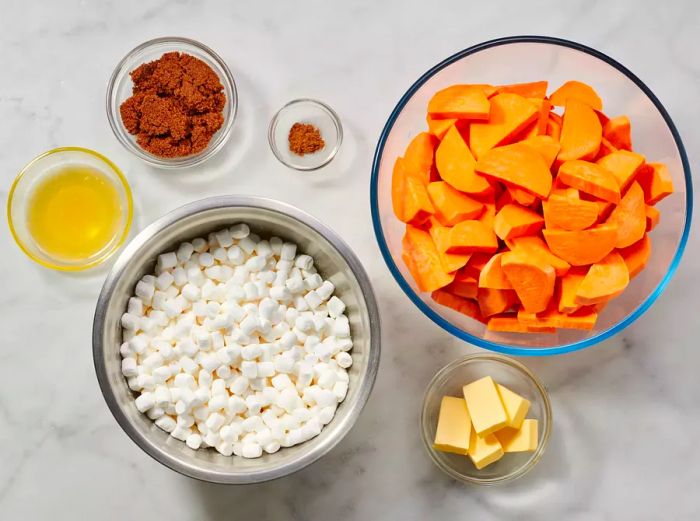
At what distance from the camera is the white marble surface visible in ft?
5.39

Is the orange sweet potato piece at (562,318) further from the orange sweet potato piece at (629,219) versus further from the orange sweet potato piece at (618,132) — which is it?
the orange sweet potato piece at (618,132)

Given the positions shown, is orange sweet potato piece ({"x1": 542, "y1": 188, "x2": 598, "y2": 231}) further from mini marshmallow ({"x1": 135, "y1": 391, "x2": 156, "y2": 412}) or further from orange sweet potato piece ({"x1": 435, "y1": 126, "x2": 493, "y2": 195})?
mini marshmallow ({"x1": 135, "y1": 391, "x2": 156, "y2": 412})

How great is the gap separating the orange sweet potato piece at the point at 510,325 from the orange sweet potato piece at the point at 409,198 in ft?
0.78

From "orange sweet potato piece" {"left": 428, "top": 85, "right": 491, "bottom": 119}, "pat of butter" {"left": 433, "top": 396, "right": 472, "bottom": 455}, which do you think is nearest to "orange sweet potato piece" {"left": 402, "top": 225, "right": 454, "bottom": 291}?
"orange sweet potato piece" {"left": 428, "top": 85, "right": 491, "bottom": 119}

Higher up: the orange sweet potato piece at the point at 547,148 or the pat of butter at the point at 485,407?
the orange sweet potato piece at the point at 547,148

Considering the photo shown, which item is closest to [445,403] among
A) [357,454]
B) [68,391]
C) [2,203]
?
[357,454]

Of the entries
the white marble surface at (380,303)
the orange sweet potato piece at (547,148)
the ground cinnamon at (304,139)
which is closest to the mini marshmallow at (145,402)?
the white marble surface at (380,303)

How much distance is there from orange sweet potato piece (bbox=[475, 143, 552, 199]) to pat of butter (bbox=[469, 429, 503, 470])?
0.58 metres

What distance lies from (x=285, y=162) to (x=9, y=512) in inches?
40.0

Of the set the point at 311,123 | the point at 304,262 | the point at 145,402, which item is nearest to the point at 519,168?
the point at 304,262

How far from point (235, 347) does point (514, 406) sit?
0.61 meters

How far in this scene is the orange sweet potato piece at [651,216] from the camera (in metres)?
1.35

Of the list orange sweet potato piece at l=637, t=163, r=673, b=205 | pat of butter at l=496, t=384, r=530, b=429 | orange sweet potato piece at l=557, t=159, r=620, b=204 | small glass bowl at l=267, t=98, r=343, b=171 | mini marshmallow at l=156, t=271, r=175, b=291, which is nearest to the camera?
orange sweet potato piece at l=557, t=159, r=620, b=204

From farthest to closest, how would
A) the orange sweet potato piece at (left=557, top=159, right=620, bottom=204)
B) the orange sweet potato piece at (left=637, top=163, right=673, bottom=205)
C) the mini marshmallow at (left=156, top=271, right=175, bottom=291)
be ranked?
1. the mini marshmallow at (left=156, top=271, right=175, bottom=291)
2. the orange sweet potato piece at (left=637, top=163, right=673, bottom=205)
3. the orange sweet potato piece at (left=557, top=159, right=620, bottom=204)
